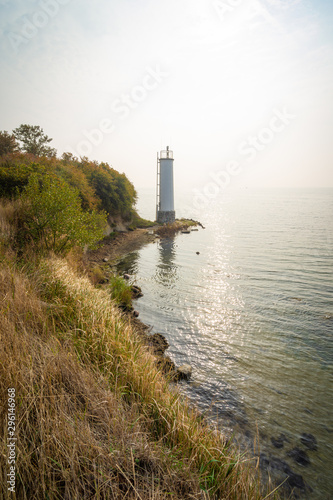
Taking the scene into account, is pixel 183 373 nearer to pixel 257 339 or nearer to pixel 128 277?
pixel 257 339

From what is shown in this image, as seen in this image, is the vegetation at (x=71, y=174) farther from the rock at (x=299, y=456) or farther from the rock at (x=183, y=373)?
the rock at (x=299, y=456)

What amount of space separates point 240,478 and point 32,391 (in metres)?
2.56

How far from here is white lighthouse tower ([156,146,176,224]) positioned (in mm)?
34469

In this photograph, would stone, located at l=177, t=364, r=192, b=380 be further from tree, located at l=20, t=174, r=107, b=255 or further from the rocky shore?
tree, located at l=20, t=174, r=107, b=255

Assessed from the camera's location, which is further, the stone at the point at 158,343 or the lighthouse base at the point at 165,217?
the lighthouse base at the point at 165,217

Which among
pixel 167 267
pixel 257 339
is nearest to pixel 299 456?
pixel 257 339

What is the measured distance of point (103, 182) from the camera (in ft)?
90.7

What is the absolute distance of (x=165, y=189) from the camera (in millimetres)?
35125

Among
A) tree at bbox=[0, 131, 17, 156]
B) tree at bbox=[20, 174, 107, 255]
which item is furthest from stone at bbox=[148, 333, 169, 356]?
tree at bbox=[0, 131, 17, 156]

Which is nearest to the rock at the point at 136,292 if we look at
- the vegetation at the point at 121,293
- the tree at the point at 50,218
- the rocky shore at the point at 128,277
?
the rocky shore at the point at 128,277

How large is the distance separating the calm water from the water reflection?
75 millimetres

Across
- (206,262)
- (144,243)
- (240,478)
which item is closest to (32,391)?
(240,478)

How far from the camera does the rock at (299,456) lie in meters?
4.77

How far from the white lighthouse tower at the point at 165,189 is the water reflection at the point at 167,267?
34.6ft
